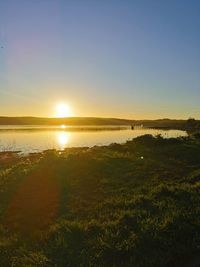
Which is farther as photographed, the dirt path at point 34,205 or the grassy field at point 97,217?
the dirt path at point 34,205

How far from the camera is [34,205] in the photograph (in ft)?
62.4

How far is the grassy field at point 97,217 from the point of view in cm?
1220

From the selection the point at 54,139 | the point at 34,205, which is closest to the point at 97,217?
the point at 34,205

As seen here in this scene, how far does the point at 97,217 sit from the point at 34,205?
12.8 feet

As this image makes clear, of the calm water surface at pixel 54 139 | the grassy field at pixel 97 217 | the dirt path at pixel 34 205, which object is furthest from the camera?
the calm water surface at pixel 54 139

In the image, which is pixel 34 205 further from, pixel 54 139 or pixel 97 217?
pixel 54 139

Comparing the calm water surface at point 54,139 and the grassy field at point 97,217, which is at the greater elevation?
the grassy field at point 97,217


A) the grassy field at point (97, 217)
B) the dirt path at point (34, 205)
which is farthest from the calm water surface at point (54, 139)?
the dirt path at point (34, 205)

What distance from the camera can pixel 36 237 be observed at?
14.5m

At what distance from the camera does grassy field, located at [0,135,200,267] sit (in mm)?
12203

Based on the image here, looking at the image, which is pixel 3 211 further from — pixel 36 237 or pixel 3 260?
pixel 3 260

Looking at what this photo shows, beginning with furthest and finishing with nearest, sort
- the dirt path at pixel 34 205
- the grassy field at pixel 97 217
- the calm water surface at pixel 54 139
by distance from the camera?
the calm water surface at pixel 54 139 < the dirt path at pixel 34 205 < the grassy field at pixel 97 217

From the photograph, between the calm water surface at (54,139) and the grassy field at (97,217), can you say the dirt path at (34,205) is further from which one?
the calm water surface at (54,139)

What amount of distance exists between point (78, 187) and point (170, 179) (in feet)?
17.8
